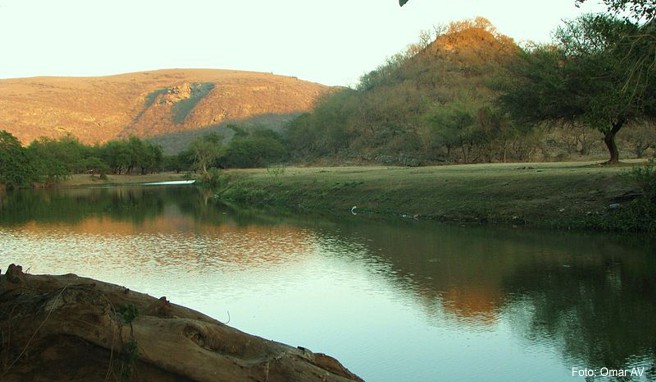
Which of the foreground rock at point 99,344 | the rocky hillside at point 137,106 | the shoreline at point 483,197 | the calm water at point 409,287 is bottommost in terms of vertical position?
the calm water at point 409,287

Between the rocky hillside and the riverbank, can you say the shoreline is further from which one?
the rocky hillside

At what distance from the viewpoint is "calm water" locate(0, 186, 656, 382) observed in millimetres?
9242

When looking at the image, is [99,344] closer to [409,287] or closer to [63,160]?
[409,287]

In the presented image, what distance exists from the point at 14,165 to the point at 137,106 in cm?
11452

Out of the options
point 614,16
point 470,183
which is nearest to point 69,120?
point 470,183

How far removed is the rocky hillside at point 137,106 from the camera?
500 ft

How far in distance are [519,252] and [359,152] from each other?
66.4 m

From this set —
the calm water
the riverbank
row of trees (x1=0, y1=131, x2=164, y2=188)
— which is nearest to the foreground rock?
the calm water

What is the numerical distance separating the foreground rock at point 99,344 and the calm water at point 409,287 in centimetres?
416

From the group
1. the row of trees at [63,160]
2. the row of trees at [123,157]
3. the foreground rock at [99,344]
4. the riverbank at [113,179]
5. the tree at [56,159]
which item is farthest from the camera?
the riverbank at [113,179]

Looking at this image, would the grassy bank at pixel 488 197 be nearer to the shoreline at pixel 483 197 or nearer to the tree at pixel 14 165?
the shoreline at pixel 483 197

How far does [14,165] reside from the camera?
73875mm

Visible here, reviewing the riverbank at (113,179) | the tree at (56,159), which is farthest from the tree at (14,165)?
the riverbank at (113,179)

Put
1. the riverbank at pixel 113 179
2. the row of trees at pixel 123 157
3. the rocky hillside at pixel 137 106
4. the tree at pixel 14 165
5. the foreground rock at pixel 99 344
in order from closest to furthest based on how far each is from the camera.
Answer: the foreground rock at pixel 99 344 → the tree at pixel 14 165 → the row of trees at pixel 123 157 → the riverbank at pixel 113 179 → the rocky hillside at pixel 137 106
